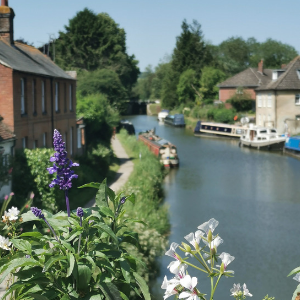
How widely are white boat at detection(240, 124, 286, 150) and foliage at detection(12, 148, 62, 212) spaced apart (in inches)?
1161

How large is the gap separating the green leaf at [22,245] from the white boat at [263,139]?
40990 millimetres

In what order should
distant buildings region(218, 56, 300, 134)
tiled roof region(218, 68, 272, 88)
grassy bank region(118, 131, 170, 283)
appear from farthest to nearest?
tiled roof region(218, 68, 272, 88)
distant buildings region(218, 56, 300, 134)
grassy bank region(118, 131, 170, 283)

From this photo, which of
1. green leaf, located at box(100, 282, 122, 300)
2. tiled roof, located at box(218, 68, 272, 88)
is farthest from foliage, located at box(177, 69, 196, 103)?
green leaf, located at box(100, 282, 122, 300)

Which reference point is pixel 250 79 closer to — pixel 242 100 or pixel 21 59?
pixel 242 100

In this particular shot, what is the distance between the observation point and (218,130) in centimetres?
5519

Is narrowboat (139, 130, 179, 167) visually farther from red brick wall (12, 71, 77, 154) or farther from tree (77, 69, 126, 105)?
tree (77, 69, 126, 105)

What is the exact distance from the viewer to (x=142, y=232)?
41.9ft

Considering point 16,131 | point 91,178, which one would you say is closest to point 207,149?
point 91,178

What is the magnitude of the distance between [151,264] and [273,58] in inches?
3632

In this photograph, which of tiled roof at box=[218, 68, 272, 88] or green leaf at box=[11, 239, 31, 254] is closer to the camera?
green leaf at box=[11, 239, 31, 254]

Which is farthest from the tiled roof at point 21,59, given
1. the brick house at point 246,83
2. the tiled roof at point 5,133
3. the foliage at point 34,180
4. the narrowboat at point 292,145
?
the brick house at point 246,83

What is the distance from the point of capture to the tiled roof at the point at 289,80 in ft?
159

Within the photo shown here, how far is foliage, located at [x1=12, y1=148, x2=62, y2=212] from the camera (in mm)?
16672

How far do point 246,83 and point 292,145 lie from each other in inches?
970
